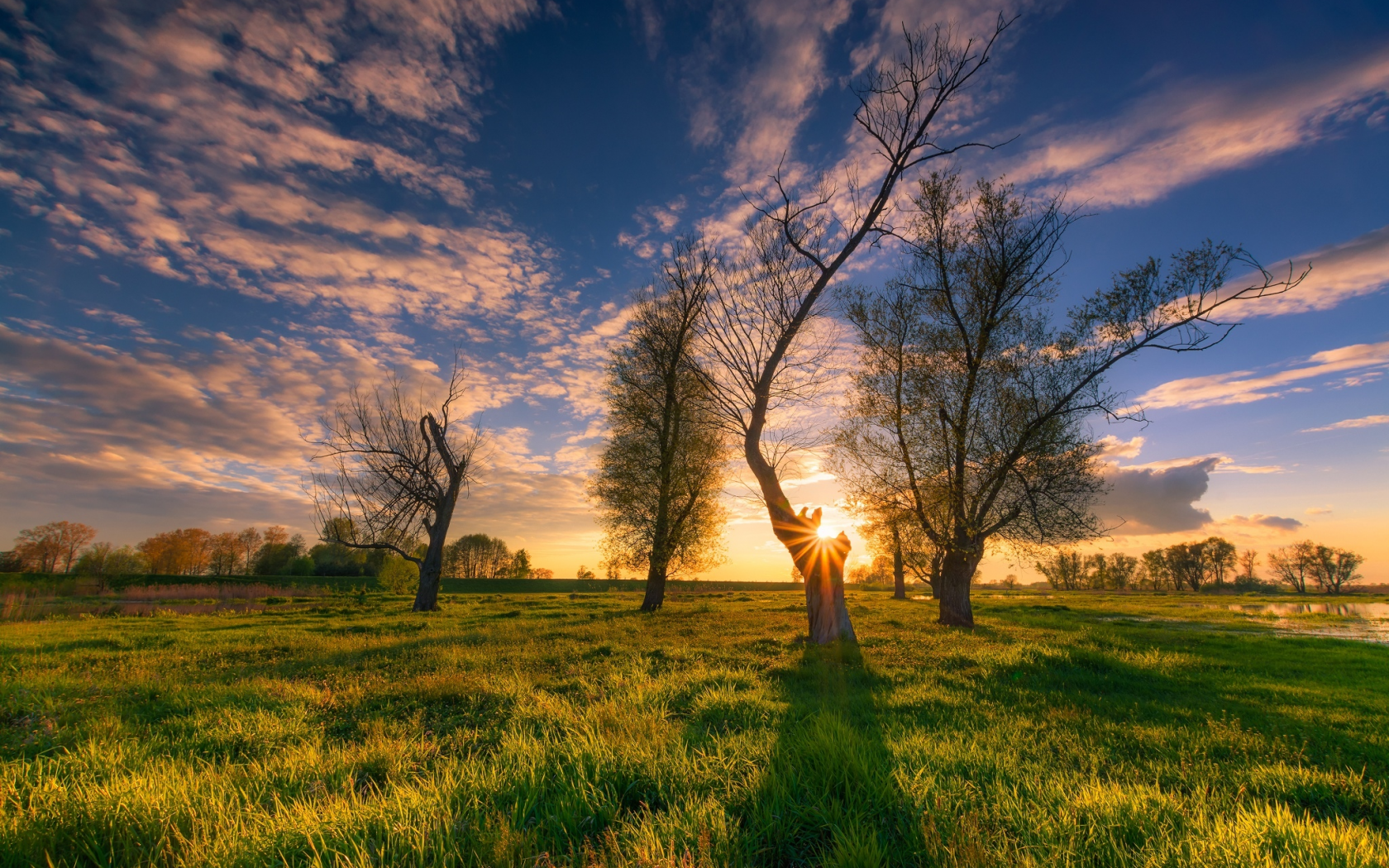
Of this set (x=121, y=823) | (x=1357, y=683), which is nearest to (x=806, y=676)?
(x=121, y=823)

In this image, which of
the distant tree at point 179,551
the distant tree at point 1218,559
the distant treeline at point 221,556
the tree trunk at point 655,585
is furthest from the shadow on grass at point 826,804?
the distant tree at point 1218,559

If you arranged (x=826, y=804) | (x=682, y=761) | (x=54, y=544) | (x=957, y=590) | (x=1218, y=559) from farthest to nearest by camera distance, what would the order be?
(x=1218, y=559) < (x=54, y=544) < (x=957, y=590) < (x=682, y=761) < (x=826, y=804)

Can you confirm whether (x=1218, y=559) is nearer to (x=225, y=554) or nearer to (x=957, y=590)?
(x=957, y=590)

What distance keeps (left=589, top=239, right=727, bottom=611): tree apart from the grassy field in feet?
46.6

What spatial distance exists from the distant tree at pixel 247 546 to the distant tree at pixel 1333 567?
207m

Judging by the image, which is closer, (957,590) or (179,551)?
(957,590)

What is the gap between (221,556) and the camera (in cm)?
9988

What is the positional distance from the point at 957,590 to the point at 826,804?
61.5 ft

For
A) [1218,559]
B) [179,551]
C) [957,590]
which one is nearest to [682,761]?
[957,590]

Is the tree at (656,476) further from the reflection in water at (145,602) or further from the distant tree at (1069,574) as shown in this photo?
the distant tree at (1069,574)

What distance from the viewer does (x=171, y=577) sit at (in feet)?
189

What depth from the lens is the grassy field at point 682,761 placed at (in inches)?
115

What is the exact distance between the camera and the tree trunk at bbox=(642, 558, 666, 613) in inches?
985

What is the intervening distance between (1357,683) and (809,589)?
11.1 meters
